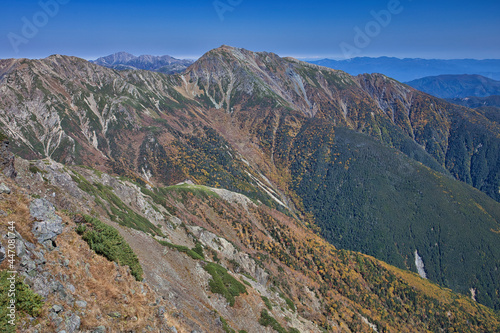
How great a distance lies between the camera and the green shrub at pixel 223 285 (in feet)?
143

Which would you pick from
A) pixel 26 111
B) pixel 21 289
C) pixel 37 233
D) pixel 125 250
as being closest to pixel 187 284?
pixel 125 250

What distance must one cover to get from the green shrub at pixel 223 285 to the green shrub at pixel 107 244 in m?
21.0

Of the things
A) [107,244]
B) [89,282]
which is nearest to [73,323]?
[89,282]

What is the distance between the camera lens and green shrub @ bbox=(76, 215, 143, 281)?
2278cm

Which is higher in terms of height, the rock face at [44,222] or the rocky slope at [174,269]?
the rock face at [44,222]

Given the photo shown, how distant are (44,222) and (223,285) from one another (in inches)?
1287

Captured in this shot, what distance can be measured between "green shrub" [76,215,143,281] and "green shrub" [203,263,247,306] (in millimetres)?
20957

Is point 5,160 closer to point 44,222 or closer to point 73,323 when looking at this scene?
point 44,222

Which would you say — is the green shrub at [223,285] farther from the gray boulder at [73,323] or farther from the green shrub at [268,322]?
the gray boulder at [73,323]

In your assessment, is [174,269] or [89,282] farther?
[174,269]

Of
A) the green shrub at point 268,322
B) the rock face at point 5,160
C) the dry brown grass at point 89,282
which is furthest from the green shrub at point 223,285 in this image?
the rock face at point 5,160

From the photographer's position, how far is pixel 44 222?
19.3 m

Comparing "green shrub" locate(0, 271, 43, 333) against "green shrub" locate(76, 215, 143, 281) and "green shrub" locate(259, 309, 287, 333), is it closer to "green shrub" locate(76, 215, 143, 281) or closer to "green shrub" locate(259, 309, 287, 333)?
"green shrub" locate(76, 215, 143, 281)

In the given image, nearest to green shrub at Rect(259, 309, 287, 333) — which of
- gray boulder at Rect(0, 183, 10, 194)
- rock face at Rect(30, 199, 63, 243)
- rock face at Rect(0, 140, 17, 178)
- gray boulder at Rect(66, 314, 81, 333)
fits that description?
gray boulder at Rect(66, 314, 81, 333)
